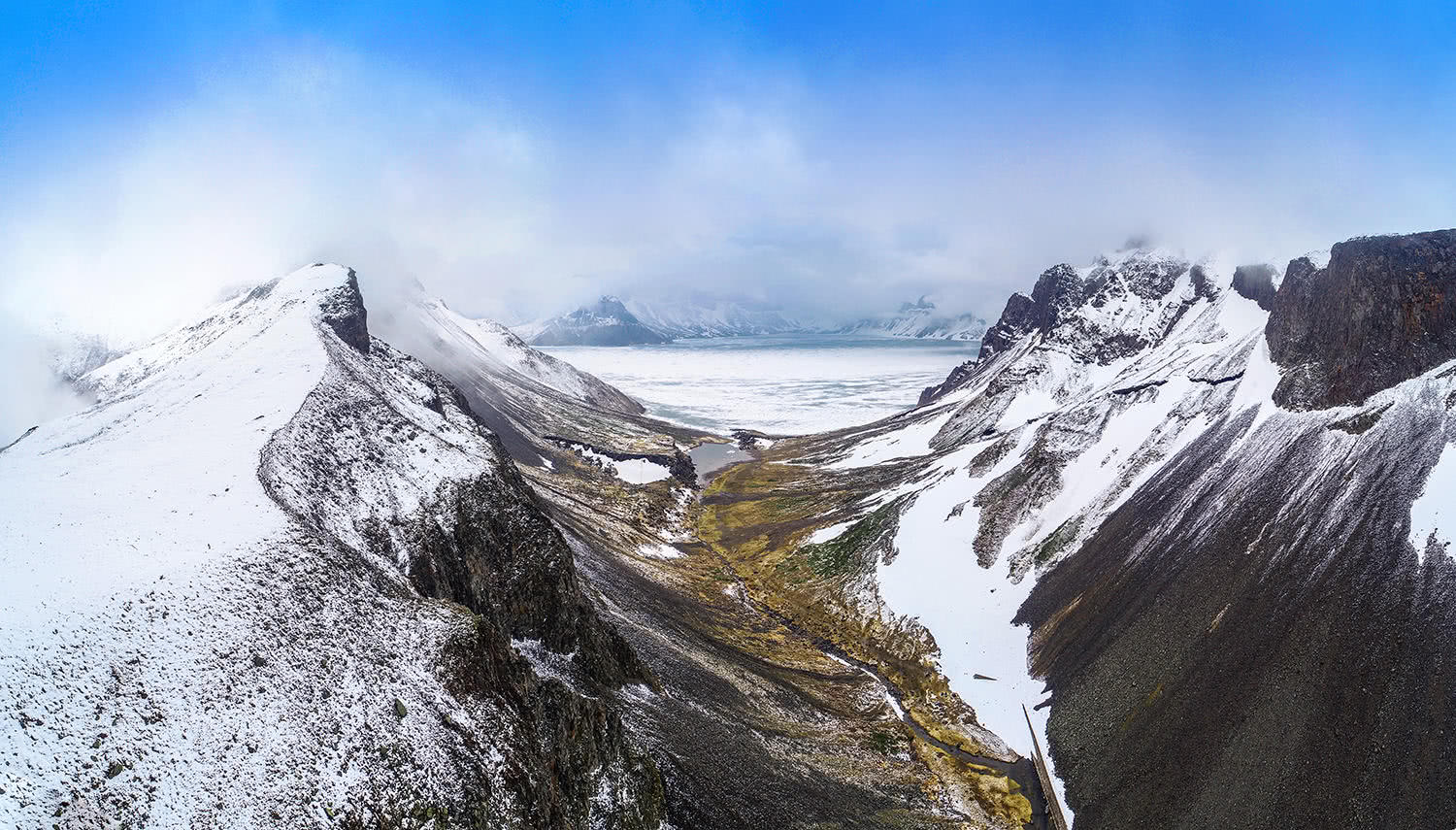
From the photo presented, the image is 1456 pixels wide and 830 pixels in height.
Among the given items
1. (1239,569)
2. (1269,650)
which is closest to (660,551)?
(1239,569)

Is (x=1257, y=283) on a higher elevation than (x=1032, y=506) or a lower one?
higher

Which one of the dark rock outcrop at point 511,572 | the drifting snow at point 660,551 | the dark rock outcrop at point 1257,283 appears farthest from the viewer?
the dark rock outcrop at point 1257,283

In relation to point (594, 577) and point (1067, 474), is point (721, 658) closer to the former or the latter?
point (594, 577)

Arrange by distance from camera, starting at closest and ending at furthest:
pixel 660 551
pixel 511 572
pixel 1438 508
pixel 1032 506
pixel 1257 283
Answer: pixel 511 572 → pixel 1438 508 → pixel 1032 506 → pixel 660 551 → pixel 1257 283

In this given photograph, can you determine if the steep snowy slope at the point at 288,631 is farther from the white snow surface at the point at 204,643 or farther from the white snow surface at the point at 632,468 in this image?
the white snow surface at the point at 632,468

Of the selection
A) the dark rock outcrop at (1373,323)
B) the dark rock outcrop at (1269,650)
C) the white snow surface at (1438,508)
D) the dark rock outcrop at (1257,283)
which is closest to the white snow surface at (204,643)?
the dark rock outcrop at (1269,650)

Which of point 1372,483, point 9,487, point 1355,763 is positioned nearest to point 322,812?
point 9,487

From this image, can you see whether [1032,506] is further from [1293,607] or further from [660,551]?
[660,551]

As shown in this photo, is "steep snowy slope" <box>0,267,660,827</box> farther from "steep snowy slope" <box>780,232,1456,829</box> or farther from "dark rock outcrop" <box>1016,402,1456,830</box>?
"steep snowy slope" <box>780,232,1456,829</box>
